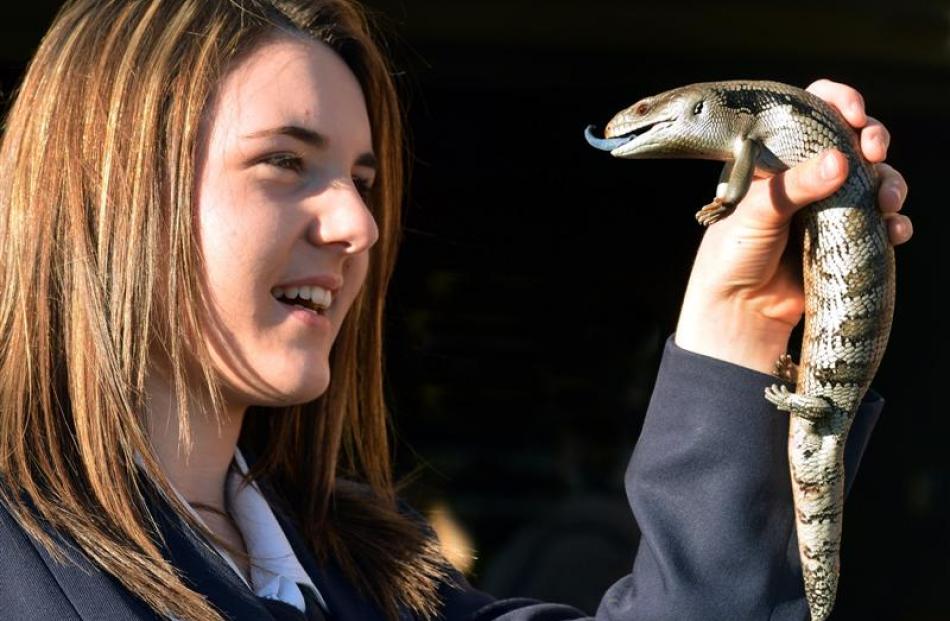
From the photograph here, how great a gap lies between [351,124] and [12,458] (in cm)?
60

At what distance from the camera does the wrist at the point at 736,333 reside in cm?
171

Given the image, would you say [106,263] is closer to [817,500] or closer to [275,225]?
[275,225]

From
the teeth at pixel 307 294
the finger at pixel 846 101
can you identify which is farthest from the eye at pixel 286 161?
the finger at pixel 846 101

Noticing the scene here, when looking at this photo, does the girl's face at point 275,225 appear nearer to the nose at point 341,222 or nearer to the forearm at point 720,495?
the nose at point 341,222

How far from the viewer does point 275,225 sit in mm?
1732

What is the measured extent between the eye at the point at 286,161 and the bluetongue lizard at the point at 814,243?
0.39m

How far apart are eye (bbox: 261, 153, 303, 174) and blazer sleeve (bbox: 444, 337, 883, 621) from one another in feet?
1.69

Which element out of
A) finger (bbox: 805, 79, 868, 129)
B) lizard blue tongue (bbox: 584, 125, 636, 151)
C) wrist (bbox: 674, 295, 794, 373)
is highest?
finger (bbox: 805, 79, 868, 129)

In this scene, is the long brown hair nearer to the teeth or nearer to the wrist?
the teeth

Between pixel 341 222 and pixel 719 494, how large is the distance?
57 cm

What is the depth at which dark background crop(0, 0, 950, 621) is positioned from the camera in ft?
15.0

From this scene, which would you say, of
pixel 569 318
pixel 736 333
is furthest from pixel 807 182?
pixel 569 318

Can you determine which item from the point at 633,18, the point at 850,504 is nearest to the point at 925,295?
the point at 850,504

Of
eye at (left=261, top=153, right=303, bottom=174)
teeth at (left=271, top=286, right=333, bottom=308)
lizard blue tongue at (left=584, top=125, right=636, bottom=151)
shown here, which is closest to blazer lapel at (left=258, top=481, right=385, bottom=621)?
teeth at (left=271, top=286, right=333, bottom=308)
